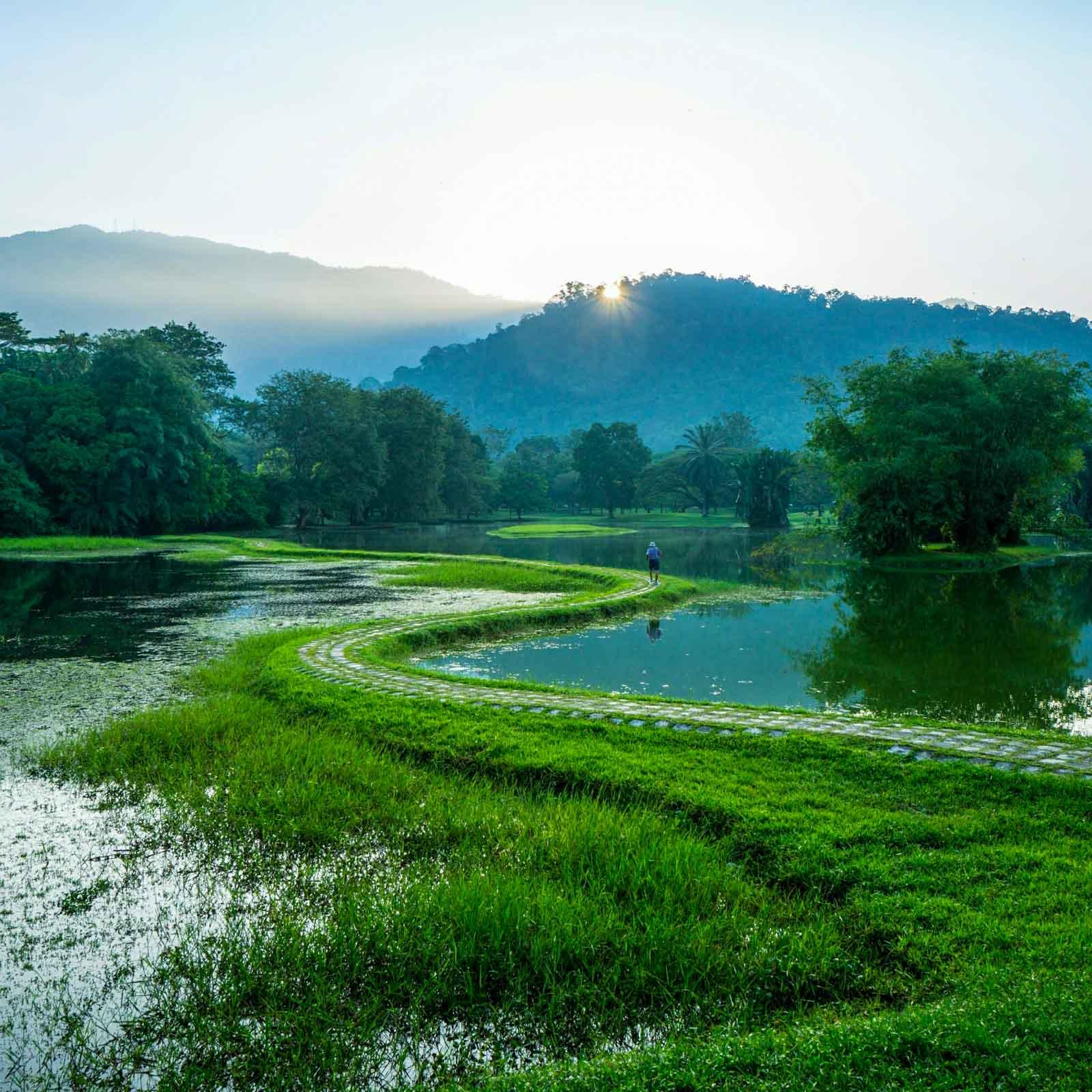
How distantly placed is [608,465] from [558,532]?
29.1m

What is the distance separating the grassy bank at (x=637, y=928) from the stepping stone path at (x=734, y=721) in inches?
19.0

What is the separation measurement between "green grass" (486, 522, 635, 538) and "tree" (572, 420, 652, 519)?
60.7 feet

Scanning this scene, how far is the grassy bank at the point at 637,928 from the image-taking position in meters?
4.07

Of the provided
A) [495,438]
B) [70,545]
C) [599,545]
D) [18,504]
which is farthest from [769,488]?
[495,438]

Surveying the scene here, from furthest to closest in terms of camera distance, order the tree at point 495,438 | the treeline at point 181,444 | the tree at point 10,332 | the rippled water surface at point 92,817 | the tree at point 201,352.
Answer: the tree at point 495,438 → the tree at point 201,352 → the tree at point 10,332 → the treeline at point 181,444 → the rippled water surface at point 92,817

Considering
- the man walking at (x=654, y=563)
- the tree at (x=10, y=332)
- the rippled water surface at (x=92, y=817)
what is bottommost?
the rippled water surface at (x=92, y=817)

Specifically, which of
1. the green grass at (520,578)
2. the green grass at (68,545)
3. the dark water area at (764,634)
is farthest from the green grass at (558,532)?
the dark water area at (764,634)

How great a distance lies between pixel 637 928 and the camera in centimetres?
538

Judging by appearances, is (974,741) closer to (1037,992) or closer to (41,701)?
(1037,992)

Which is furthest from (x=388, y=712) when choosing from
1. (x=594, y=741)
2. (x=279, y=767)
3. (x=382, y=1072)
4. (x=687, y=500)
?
(x=687, y=500)

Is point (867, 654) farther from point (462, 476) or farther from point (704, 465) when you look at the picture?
point (704, 465)

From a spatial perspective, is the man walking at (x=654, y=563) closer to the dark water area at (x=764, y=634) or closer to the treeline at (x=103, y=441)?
the dark water area at (x=764, y=634)

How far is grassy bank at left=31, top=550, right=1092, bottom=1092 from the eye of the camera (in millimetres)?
4070

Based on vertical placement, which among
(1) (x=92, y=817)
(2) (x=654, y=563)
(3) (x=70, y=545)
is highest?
(2) (x=654, y=563)
